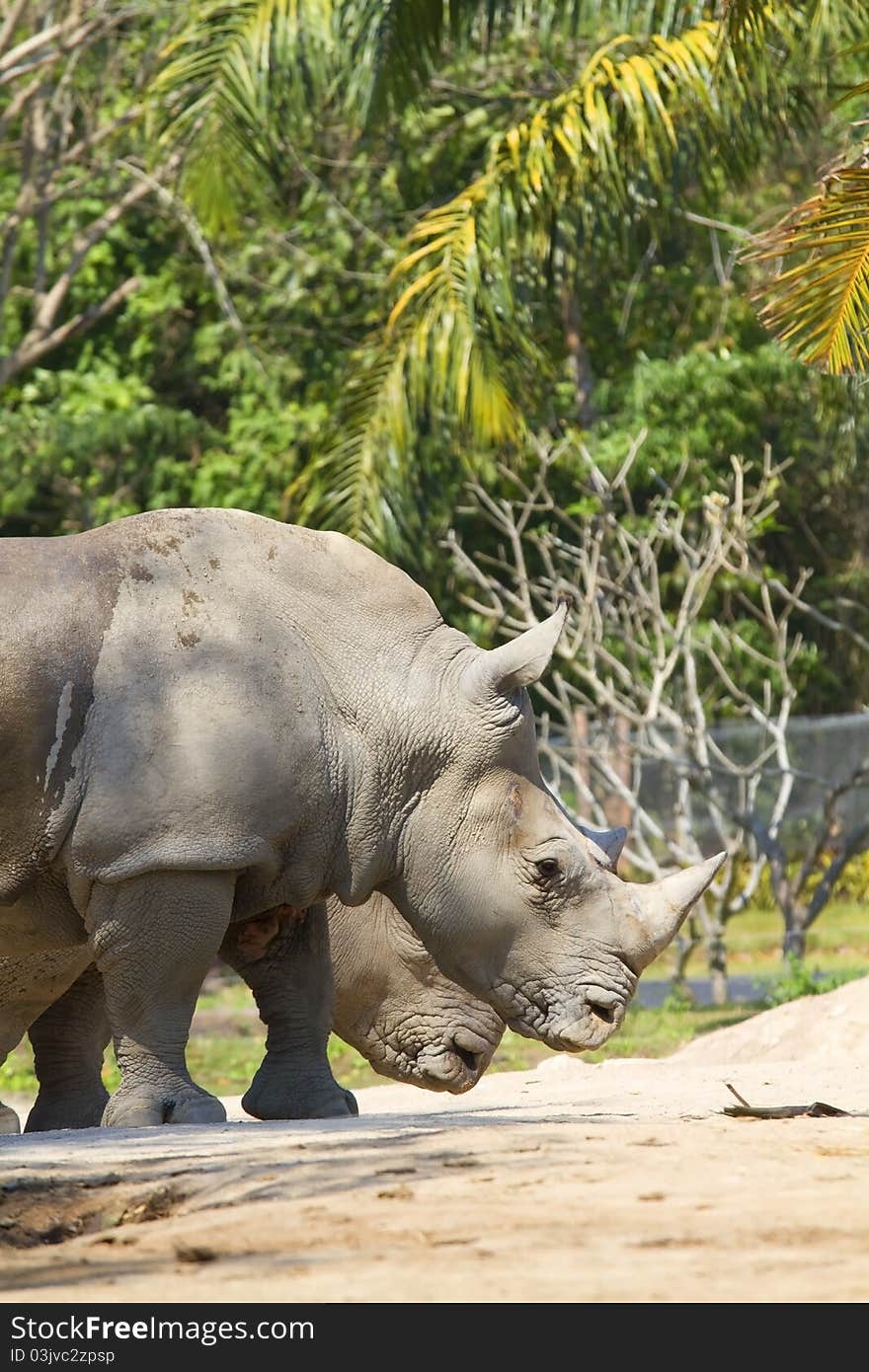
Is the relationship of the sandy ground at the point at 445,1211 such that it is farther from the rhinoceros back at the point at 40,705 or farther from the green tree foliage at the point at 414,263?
the green tree foliage at the point at 414,263

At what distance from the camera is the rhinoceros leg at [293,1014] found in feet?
22.0

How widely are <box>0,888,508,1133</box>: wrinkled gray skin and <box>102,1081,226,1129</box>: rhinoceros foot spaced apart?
0.92m

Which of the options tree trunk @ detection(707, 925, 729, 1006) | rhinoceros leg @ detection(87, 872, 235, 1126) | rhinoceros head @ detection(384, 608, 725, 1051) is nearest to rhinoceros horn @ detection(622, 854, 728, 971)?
rhinoceros head @ detection(384, 608, 725, 1051)

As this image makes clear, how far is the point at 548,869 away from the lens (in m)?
6.65

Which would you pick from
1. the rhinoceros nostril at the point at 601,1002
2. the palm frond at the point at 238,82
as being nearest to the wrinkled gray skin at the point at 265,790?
the rhinoceros nostril at the point at 601,1002

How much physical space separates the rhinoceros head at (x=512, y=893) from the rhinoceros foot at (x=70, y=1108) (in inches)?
50.7

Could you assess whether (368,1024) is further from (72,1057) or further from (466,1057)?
(72,1057)

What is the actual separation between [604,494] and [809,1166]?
9.87 metres

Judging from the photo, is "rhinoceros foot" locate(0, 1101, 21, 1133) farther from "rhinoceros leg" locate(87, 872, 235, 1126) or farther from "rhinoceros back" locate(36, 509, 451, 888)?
"rhinoceros back" locate(36, 509, 451, 888)

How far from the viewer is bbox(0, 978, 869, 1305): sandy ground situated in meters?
3.59

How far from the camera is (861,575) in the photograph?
1869 centimetres

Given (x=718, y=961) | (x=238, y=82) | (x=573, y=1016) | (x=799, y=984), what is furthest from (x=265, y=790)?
(x=718, y=961)

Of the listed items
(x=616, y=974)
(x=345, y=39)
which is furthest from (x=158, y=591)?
(x=345, y=39)
